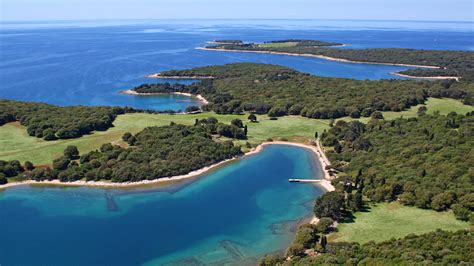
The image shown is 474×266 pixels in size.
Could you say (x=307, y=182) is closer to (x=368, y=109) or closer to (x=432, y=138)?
(x=432, y=138)

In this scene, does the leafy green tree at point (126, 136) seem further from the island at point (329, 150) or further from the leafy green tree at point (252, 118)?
the leafy green tree at point (252, 118)

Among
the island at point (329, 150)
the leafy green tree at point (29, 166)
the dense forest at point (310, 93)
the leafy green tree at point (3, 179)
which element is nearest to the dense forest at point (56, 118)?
the island at point (329, 150)

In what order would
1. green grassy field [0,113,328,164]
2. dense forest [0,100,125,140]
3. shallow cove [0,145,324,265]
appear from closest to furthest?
1. shallow cove [0,145,324,265]
2. green grassy field [0,113,328,164]
3. dense forest [0,100,125,140]

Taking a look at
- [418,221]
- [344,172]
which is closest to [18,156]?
[344,172]

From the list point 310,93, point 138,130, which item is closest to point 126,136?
point 138,130

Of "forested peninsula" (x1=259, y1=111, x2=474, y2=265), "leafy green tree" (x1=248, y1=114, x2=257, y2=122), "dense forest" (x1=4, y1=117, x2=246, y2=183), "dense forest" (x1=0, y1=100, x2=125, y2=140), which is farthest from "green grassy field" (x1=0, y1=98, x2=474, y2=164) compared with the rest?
"forested peninsula" (x1=259, y1=111, x2=474, y2=265)

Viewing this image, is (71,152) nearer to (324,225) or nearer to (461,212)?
(324,225)

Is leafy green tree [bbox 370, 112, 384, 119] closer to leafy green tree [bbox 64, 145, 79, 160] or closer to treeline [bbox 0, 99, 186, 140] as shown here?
treeline [bbox 0, 99, 186, 140]
